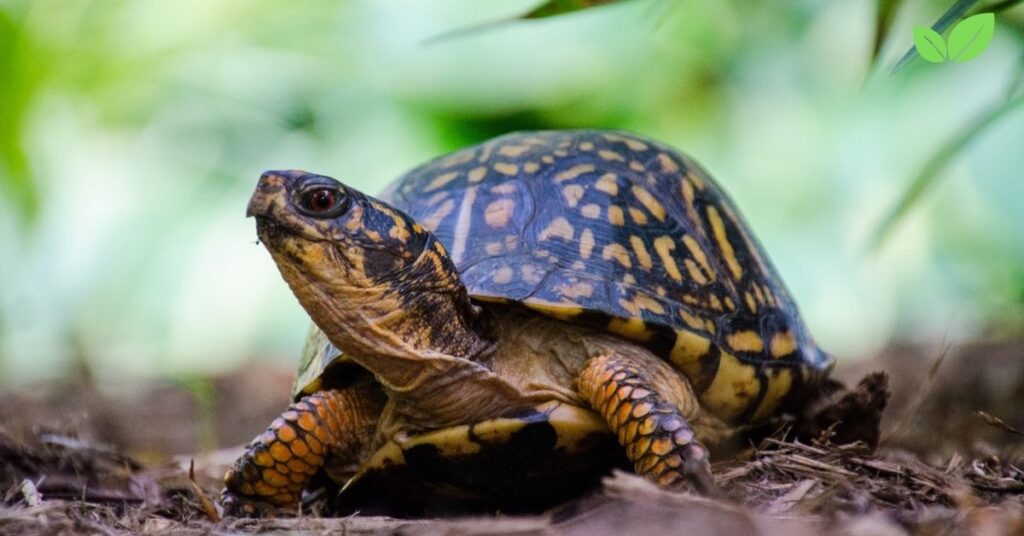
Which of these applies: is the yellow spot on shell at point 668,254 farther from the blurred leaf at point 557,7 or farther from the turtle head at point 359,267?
the blurred leaf at point 557,7

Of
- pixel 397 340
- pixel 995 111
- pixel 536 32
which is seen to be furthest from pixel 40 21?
pixel 995 111

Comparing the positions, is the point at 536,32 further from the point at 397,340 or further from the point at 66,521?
the point at 66,521

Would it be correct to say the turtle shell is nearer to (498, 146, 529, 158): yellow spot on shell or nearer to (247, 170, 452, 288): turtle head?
(498, 146, 529, 158): yellow spot on shell

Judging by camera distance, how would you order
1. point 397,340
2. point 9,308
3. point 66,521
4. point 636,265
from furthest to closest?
point 9,308 < point 636,265 < point 397,340 < point 66,521

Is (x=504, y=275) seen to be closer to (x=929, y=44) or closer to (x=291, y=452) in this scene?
(x=291, y=452)

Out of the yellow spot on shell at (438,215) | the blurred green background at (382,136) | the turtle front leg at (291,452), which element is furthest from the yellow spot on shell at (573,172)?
the blurred green background at (382,136)

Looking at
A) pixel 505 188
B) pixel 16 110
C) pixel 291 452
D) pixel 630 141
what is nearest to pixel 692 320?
A: pixel 505 188

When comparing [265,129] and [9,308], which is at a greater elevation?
[265,129]

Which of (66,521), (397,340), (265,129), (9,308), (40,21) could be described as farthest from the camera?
(265,129)
